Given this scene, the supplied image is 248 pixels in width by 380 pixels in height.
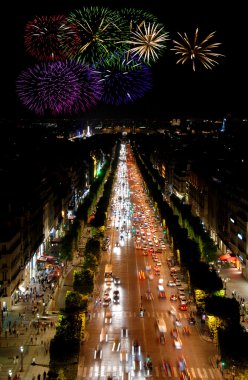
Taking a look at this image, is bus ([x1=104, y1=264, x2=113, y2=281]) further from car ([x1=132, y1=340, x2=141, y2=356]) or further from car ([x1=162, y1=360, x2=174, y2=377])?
car ([x1=162, y1=360, x2=174, y2=377])

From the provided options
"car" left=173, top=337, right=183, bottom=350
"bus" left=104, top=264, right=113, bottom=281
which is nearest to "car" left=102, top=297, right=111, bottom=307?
"bus" left=104, top=264, right=113, bottom=281

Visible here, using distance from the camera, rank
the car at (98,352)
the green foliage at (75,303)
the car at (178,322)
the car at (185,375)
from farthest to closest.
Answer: the car at (178,322)
the green foliage at (75,303)
the car at (98,352)
the car at (185,375)

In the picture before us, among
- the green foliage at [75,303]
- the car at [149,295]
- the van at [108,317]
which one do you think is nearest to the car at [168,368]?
the green foliage at [75,303]

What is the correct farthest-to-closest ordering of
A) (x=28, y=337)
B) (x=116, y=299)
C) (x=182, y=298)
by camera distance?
(x=116, y=299)
(x=182, y=298)
(x=28, y=337)

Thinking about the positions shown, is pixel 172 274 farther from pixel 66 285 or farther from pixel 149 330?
pixel 149 330

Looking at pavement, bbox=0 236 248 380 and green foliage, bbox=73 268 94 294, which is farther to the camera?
green foliage, bbox=73 268 94 294

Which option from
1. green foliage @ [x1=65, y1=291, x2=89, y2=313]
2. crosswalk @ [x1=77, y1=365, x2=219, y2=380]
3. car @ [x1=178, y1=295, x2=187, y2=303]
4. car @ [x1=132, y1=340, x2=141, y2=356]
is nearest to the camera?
crosswalk @ [x1=77, y1=365, x2=219, y2=380]

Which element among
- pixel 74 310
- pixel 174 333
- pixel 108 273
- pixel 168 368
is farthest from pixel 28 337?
pixel 108 273

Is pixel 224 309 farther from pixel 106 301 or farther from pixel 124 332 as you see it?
pixel 106 301

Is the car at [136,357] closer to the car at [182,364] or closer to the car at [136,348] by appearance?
the car at [136,348]

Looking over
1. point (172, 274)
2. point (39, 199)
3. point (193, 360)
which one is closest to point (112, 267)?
point (172, 274)
